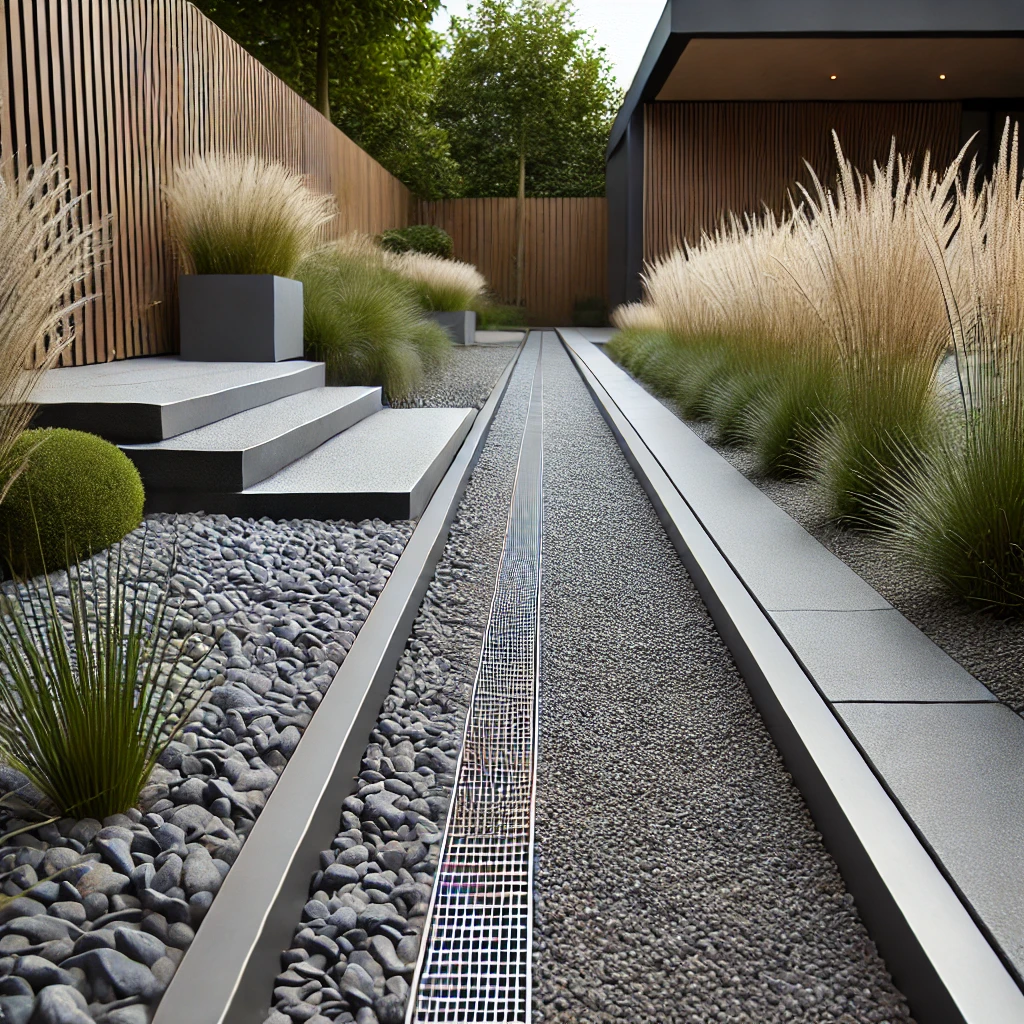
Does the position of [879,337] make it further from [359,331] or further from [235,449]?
[359,331]

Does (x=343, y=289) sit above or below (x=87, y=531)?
above

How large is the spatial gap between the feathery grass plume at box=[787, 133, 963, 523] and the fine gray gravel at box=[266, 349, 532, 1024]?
3.32ft

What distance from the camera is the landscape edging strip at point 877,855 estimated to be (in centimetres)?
86

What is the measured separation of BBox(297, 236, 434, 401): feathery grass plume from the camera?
5.00m

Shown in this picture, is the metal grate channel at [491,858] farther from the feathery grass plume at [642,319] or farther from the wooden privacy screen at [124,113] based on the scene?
the feathery grass plume at [642,319]

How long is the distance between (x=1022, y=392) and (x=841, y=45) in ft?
29.6

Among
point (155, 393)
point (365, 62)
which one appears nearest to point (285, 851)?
point (155, 393)

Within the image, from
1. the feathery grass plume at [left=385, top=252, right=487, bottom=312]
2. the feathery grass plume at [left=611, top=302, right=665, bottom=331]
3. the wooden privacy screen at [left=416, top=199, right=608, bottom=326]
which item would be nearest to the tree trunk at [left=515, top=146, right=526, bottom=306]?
the wooden privacy screen at [left=416, top=199, right=608, bottom=326]

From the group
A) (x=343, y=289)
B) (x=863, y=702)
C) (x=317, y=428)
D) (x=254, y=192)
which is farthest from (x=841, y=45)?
(x=863, y=702)

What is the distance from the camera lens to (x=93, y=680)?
1158mm

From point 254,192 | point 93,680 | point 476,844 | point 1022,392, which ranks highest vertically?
point 254,192

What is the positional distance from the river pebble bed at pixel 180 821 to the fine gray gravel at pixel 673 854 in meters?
0.39

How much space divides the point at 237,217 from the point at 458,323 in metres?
4.53

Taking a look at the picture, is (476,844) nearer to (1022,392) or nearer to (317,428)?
(1022,392)
